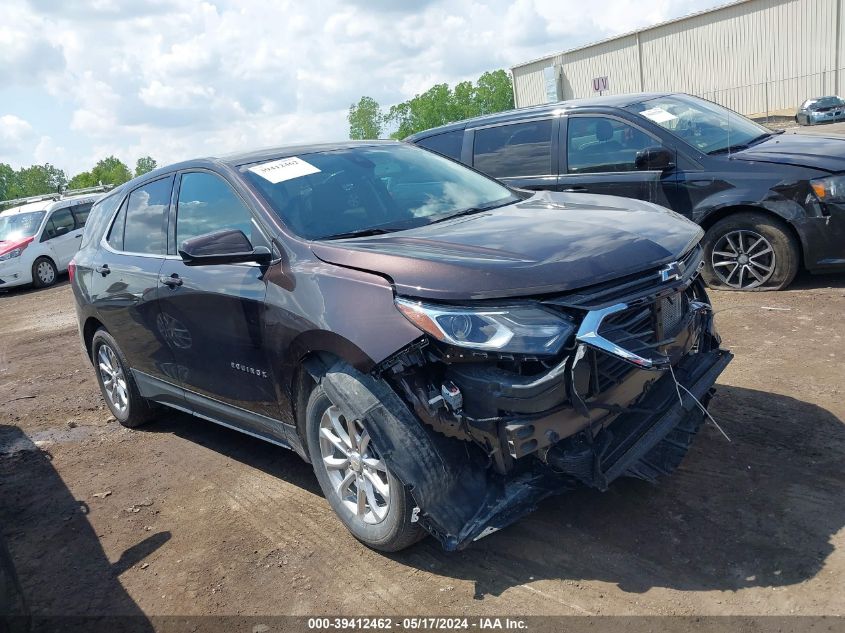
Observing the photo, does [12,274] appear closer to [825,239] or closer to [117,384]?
[117,384]

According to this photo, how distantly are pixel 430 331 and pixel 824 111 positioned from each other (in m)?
31.6

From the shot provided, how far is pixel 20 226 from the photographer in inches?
677

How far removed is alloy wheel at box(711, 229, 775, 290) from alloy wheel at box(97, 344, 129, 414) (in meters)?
4.98

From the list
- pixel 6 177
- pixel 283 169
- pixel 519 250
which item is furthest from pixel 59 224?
pixel 6 177

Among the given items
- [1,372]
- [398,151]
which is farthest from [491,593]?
[1,372]

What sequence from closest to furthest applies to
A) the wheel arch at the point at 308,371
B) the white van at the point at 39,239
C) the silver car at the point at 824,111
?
the wheel arch at the point at 308,371
the white van at the point at 39,239
the silver car at the point at 824,111

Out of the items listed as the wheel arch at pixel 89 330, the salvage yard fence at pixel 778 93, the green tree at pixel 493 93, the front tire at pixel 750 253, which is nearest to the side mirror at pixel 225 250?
the wheel arch at pixel 89 330

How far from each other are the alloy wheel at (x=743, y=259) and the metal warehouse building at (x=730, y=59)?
34806 mm

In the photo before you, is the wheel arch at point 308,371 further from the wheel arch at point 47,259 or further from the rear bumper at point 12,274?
the wheel arch at point 47,259

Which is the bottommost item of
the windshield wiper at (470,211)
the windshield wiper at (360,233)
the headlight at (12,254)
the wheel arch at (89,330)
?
the headlight at (12,254)

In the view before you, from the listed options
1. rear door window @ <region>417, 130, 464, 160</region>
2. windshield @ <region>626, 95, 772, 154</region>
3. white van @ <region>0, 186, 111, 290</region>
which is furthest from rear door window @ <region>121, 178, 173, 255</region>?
white van @ <region>0, 186, 111, 290</region>

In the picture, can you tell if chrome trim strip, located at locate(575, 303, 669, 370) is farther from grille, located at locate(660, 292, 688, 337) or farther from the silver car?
the silver car

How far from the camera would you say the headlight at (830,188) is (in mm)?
5938

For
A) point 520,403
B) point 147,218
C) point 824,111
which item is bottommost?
point 824,111
